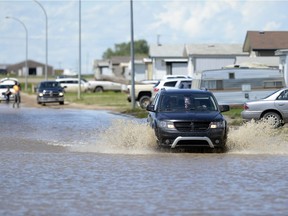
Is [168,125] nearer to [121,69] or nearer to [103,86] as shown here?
[103,86]

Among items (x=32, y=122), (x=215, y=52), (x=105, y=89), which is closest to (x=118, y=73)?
(x=105, y=89)

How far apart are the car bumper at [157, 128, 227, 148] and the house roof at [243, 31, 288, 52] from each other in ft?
152

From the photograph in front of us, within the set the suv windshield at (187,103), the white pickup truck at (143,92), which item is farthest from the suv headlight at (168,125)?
the white pickup truck at (143,92)

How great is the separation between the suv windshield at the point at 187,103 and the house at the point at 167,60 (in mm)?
62125

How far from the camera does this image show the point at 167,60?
86.1 meters

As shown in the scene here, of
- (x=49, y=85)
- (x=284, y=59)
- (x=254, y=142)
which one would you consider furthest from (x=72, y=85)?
(x=254, y=142)

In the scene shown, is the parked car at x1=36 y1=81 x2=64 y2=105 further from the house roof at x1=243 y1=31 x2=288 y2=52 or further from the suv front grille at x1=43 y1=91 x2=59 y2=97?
the house roof at x1=243 y1=31 x2=288 y2=52

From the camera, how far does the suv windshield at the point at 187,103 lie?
2119 cm

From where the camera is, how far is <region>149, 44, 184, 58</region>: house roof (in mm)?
90562

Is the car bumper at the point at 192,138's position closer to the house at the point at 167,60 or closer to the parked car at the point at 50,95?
the parked car at the point at 50,95

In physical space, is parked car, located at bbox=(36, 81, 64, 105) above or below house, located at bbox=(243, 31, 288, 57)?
below

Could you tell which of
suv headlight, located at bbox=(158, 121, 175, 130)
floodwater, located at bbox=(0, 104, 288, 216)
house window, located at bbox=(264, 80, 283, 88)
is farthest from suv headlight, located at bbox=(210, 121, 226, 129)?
house window, located at bbox=(264, 80, 283, 88)

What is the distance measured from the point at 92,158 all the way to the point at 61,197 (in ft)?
22.1

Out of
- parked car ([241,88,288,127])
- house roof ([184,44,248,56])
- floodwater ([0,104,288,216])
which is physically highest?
house roof ([184,44,248,56])
